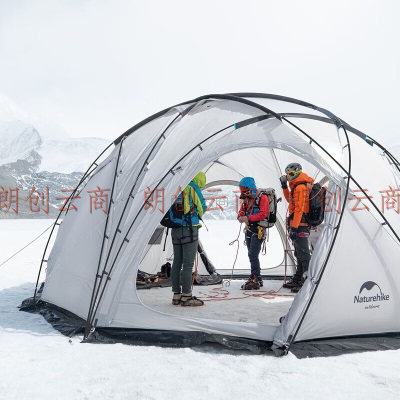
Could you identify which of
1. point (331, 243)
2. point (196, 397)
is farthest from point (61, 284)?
point (331, 243)

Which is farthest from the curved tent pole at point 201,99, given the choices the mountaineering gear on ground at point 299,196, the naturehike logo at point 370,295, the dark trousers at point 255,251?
the dark trousers at point 255,251

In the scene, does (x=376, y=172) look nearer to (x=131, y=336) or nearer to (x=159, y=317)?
(x=159, y=317)

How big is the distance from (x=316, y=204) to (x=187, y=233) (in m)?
2.08

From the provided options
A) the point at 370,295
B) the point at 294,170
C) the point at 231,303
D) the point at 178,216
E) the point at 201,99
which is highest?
the point at 201,99

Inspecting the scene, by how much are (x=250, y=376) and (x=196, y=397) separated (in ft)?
2.00

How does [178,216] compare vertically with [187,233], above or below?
above

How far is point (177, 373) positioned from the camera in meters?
3.73

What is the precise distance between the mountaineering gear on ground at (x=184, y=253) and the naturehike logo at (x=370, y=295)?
214 cm

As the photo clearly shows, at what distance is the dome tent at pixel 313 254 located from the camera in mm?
4496

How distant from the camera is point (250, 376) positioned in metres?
3.68

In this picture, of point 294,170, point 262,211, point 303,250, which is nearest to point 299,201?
point 294,170

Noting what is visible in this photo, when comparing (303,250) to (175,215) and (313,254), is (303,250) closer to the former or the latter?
(313,254)

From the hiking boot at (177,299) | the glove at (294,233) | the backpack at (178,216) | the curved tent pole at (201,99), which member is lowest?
the hiking boot at (177,299)

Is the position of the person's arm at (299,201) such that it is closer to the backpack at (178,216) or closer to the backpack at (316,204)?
the backpack at (316,204)
